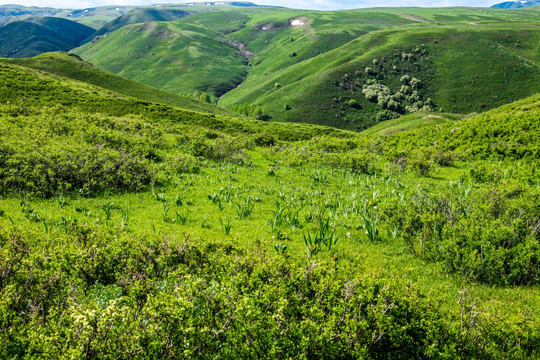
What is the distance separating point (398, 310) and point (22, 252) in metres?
8.96

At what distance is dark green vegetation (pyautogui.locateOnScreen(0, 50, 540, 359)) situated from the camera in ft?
16.4

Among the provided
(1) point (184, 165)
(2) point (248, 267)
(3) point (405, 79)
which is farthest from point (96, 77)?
(3) point (405, 79)

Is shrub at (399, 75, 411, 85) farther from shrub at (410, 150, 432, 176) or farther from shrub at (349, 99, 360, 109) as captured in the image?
shrub at (410, 150, 432, 176)

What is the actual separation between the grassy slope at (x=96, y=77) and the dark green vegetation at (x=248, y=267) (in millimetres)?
105389

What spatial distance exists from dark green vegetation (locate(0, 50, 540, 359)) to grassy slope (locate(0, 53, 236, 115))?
105 m

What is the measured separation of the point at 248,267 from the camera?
7.34m

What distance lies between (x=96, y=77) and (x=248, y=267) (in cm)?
13466

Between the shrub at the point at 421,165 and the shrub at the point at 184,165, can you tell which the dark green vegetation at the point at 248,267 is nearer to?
the shrub at the point at 184,165

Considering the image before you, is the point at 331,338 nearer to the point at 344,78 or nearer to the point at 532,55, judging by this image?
the point at 344,78

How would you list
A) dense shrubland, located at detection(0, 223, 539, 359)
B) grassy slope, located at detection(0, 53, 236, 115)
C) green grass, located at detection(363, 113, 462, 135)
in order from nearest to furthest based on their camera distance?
dense shrubland, located at detection(0, 223, 539, 359) < green grass, located at detection(363, 113, 462, 135) < grassy slope, located at detection(0, 53, 236, 115)

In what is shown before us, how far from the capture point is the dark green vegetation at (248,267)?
197 inches

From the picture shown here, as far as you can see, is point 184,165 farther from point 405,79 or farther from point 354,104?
point 405,79

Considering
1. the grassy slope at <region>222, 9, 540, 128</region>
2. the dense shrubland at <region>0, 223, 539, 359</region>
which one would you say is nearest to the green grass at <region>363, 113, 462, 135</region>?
the grassy slope at <region>222, 9, 540, 128</region>

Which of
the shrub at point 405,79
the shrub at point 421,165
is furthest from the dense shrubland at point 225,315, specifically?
the shrub at point 405,79
